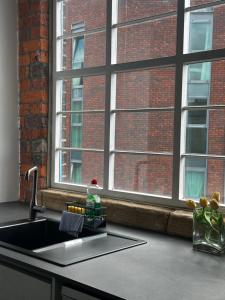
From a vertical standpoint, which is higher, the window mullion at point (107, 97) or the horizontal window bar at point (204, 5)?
the horizontal window bar at point (204, 5)

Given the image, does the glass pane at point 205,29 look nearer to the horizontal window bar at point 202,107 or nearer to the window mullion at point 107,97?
the horizontal window bar at point 202,107

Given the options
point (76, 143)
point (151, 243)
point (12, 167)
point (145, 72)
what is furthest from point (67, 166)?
point (151, 243)

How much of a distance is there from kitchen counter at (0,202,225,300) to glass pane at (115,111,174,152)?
638mm

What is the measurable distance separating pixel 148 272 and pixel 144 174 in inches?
37.8

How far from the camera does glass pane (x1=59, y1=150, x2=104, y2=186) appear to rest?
2619mm

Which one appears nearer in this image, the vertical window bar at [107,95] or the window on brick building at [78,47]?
the vertical window bar at [107,95]

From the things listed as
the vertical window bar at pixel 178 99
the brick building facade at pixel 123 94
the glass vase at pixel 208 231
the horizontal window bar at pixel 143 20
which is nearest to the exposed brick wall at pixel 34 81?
the brick building facade at pixel 123 94

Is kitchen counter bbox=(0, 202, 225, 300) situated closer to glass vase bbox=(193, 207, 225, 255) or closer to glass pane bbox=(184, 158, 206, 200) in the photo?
glass vase bbox=(193, 207, 225, 255)

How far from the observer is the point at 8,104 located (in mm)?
2879

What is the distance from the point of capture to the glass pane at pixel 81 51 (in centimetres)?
261

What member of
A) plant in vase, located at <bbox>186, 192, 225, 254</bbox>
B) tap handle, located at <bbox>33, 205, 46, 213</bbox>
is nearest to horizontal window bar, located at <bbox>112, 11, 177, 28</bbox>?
plant in vase, located at <bbox>186, 192, 225, 254</bbox>

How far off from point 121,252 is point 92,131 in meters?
1.12

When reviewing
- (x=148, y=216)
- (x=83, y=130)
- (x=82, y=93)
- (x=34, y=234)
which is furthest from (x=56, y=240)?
(x=82, y=93)

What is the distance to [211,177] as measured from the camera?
208 cm
